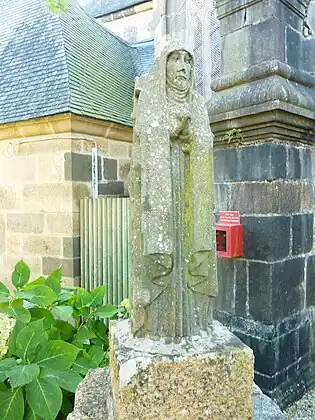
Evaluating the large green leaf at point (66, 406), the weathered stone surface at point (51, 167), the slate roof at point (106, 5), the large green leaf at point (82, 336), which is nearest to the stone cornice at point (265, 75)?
the large green leaf at point (82, 336)

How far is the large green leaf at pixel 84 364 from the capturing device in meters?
2.57

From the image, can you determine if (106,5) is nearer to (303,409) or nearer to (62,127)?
(62,127)

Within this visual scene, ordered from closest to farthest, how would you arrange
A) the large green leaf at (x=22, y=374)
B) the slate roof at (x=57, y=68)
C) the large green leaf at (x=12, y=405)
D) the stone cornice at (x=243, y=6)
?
the large green leaf at (x=22, y=374)
the large green leaf at (x=12, y=405)
the stone cornice at (x=243, y=6)
the slate roof at (x=57, y=68)

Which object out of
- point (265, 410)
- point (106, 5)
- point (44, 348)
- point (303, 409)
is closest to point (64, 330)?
point (44, 348)

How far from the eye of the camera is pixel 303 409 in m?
2.88

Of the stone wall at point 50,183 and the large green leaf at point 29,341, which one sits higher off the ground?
the stone wall at point 50,183

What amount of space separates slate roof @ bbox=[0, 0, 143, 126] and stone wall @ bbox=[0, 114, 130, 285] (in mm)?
243

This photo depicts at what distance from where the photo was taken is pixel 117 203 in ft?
14.6

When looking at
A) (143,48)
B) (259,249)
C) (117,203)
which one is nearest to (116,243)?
(117,203)

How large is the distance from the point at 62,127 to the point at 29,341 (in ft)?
9.67

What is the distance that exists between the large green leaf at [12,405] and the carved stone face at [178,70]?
184 centimetres

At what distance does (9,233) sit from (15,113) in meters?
1.58

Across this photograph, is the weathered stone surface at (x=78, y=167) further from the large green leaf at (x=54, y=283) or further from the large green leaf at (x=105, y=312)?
the large green leaf at (x=105, y=312)

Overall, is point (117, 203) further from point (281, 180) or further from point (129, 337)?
point (129, 337)
